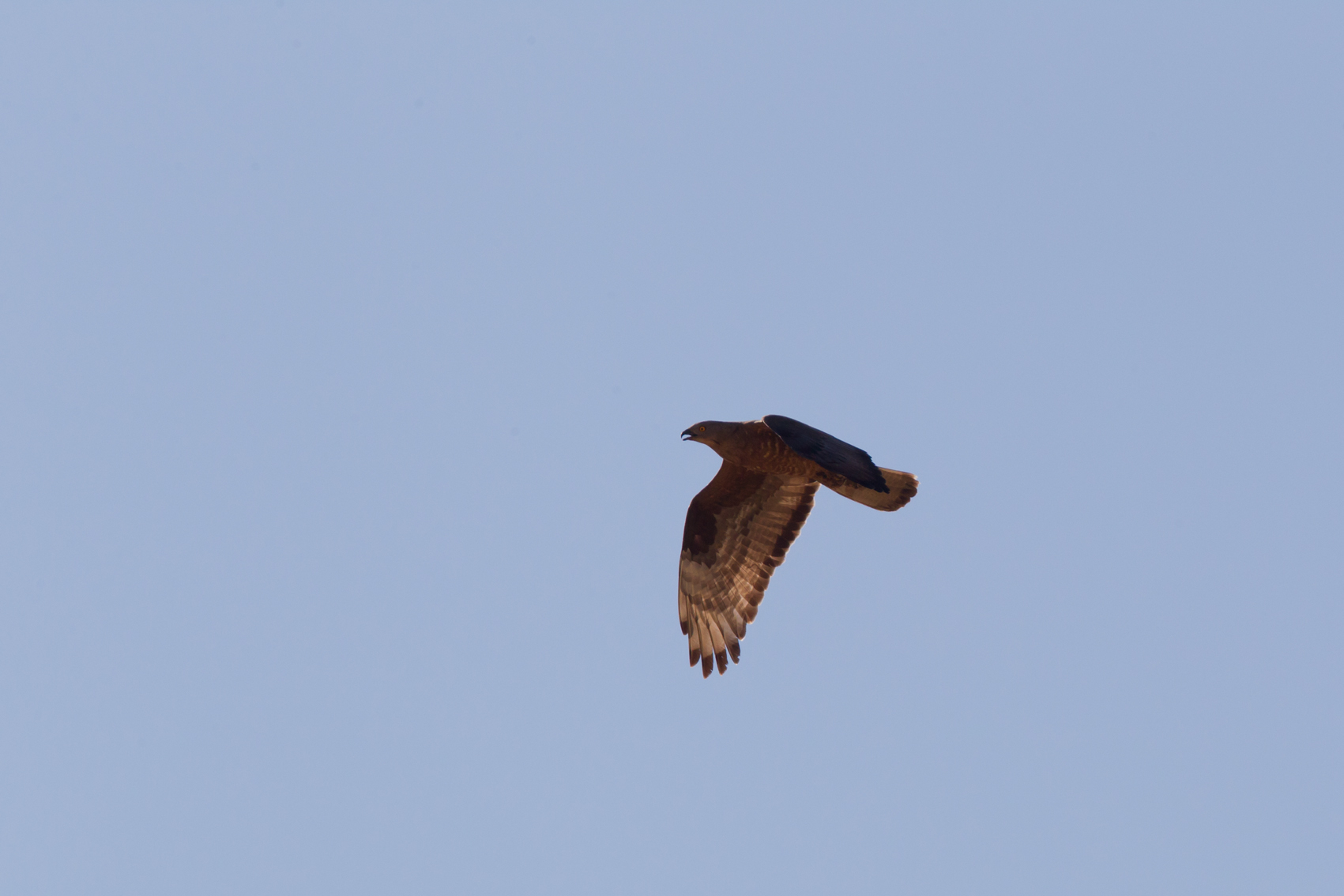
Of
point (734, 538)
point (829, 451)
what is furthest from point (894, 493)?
point (734, 538)

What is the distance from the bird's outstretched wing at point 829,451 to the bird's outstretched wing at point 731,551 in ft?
5.56

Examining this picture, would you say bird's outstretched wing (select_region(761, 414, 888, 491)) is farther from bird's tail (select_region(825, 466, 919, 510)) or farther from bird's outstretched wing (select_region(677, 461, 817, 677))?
bird's outstretched wing (select_region(677, 461, 817, 677))

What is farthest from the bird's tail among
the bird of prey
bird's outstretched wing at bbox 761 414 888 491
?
bird's outstretched wing at bbox 761 414 888 491

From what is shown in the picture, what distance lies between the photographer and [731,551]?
15766 millimetres

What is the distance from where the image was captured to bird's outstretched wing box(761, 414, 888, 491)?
1347 cm

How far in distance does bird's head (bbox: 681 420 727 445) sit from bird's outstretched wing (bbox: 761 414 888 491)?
0.96 m

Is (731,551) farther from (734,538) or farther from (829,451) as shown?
(829,451)

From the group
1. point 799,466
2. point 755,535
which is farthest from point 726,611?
point 799,466

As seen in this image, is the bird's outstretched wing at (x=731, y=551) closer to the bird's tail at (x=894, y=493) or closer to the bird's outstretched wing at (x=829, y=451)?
the bird's tail at (x=894, y=493)

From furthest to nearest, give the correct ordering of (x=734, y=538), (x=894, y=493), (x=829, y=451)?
(x=734, y=538) < (x=894, y=493) < (x=829, y=451)

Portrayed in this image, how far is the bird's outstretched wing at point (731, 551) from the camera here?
50.7 feet

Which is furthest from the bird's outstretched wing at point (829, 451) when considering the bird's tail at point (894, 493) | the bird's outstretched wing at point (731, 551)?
the bird's outstretched wing at point (731, 551)

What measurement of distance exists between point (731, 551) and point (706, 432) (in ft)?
5.67

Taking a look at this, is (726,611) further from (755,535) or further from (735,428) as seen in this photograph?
(735,428)
